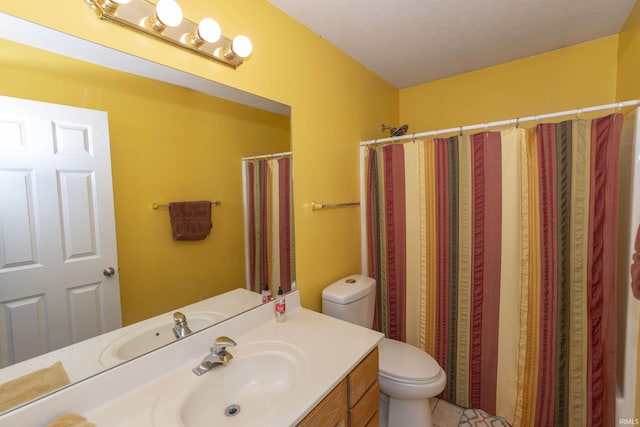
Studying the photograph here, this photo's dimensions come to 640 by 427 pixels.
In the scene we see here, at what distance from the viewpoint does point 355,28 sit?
1561 mm

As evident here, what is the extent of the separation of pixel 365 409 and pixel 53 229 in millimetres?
1245

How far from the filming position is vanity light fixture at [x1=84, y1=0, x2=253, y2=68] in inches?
32.8

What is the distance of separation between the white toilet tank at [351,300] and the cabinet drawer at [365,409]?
0.48 meters

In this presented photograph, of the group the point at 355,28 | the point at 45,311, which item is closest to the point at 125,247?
the point at 45,311

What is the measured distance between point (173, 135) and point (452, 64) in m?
2.02

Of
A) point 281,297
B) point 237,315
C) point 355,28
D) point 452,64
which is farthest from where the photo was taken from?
point 452,64

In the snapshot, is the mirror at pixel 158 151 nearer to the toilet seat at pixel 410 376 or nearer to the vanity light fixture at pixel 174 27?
the vanity light fixture at pixel 174 27

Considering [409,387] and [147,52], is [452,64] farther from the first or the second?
[409,387]

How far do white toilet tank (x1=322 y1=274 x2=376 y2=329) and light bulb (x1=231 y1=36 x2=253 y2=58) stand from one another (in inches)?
50.9

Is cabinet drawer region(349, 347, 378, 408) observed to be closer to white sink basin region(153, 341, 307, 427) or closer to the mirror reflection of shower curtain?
white sink basin region(153, 341, 307, 427)

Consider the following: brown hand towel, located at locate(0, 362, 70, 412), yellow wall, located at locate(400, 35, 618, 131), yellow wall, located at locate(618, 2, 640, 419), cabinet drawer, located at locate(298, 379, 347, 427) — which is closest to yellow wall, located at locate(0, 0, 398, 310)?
yellow wall, located at locate(400, 35, 618, 131)

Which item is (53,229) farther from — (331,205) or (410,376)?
(410,376)

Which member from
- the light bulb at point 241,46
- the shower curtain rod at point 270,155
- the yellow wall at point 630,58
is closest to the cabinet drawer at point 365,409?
the shower curtain rod at point 270,155

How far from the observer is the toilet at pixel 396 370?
1.38 m
